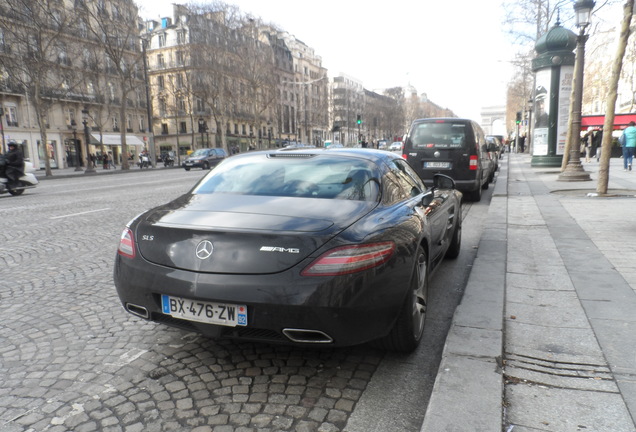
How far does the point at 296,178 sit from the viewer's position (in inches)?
134

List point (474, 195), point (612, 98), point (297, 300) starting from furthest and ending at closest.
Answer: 1. point (474, 195)
2. point (612, 98)
3. point (297, 300)

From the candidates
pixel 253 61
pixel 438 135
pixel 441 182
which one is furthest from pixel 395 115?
pixel 441 182

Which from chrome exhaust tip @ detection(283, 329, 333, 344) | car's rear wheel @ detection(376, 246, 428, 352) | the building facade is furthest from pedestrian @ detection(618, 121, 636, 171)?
the building facade

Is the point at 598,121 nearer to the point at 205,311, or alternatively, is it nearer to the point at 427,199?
the point at 427,199

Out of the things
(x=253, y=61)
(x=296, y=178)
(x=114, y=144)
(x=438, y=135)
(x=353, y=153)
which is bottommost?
(x=296, y=178)

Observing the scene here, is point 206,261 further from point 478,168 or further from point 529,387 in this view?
point 478,168

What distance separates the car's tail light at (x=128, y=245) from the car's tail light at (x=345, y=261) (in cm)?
112

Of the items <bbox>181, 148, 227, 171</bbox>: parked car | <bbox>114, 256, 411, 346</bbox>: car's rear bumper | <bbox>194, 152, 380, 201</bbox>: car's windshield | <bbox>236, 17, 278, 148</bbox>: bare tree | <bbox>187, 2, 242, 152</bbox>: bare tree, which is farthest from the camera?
<bbox>236, 17, 278, 148</bbox>: bare tree

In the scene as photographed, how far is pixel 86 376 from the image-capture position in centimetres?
274

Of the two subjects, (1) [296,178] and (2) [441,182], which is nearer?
(1) [296,178]

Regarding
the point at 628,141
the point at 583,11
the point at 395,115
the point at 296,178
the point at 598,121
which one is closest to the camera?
the point at 296,178

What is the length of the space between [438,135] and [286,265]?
8793mm

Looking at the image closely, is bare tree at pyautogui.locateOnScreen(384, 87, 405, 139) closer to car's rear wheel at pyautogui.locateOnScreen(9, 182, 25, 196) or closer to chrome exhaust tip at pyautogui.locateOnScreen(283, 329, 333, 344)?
car's rear wheel at pyautogui.locateOnScreen(9, 182, 25, 196)

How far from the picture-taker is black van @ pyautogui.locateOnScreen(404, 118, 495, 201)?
33.6ft
